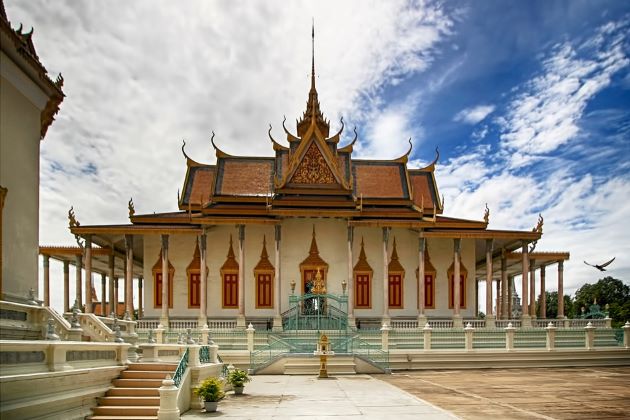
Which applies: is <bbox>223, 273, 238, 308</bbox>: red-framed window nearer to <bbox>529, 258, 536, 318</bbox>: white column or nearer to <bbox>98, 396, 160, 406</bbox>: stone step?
<bbox>529, 258, 536, 318</bbox>: white column

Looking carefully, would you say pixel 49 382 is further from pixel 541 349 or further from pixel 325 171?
pixel 325 171

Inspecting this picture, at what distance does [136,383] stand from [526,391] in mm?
9229

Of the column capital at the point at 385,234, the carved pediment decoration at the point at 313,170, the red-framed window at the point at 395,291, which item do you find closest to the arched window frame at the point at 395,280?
the red-framed window at the point at 395,291

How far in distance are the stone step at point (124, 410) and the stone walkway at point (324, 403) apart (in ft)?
2.95

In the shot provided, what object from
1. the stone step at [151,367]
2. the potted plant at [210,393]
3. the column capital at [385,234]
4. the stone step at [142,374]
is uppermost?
the column capital at [385,234]

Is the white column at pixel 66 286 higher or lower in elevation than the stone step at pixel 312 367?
higher

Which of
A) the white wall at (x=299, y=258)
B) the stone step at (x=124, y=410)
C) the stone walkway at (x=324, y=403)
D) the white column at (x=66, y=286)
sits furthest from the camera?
the white column at (x=66, y=286)

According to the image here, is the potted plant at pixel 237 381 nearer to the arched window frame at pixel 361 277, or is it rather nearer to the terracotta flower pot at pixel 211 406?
the terracotta flower pot at pixel 211 406

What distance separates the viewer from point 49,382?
858 cm

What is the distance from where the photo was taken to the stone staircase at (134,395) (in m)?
10.1

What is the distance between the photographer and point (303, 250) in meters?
28.2

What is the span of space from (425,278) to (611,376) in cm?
1086

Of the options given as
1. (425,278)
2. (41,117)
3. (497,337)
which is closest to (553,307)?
(425,278)

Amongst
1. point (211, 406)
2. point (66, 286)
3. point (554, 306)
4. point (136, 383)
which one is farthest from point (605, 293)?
point (136, 383)
